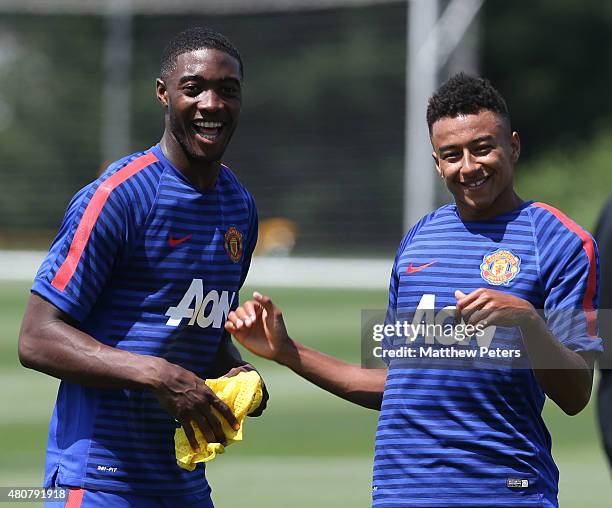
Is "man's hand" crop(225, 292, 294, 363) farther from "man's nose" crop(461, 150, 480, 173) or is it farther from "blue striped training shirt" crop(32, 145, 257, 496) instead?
"man's nose" crop(461, 150, 480, 173)

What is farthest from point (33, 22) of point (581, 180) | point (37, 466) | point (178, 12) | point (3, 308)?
Result: point (37, 466)

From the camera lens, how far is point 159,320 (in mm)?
4504

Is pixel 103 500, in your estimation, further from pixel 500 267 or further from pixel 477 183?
pixel 477 183

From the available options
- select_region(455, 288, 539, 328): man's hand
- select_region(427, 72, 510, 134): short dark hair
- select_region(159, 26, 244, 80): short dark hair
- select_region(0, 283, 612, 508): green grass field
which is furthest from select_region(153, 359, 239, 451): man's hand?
select_region(0, 283, 612, 508): green grass field

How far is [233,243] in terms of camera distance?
187 inches

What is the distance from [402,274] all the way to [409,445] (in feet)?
1.90

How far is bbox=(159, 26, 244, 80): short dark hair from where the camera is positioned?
15.2 ft

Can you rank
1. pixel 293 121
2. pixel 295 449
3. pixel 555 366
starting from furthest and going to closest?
pixel 293 121
pixel 295 449
pixel 555 366

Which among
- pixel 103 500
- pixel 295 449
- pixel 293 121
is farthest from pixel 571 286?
pixel 293 121

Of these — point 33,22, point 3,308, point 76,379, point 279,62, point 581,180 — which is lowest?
point 76,379

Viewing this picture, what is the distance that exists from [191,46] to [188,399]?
48.2 inches

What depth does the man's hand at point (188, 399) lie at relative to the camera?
4227 mm

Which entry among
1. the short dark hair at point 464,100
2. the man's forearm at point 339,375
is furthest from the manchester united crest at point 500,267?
the man's forearm at point 339,375

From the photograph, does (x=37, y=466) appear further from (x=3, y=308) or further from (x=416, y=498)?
(x=3, y=308)
